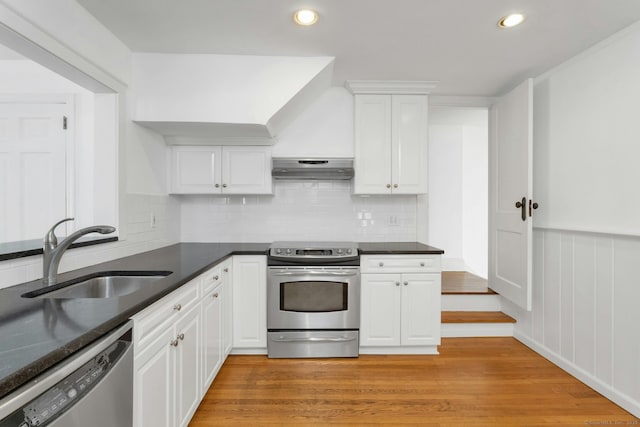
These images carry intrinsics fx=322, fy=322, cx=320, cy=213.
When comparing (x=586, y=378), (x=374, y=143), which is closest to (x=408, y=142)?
(x=374, y=143)

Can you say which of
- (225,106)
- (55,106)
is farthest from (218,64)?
(55,106)

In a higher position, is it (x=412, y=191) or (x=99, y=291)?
(x=412, y=191)

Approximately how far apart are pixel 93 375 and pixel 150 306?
0.38m

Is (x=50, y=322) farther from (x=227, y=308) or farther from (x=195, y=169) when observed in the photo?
(x=195, y=169)

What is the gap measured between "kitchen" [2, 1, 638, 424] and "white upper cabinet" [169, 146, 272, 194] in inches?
5.6

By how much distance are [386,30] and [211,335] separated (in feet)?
7.72

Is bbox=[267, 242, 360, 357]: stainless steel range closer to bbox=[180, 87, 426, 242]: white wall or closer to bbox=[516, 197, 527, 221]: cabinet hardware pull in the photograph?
bbox=[180, 87, 426, 242]: white wall

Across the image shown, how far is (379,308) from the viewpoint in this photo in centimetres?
276

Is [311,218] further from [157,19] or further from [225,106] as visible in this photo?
[157,19]

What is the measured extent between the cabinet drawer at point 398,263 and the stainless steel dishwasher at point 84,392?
6.34 feet

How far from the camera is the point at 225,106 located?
2.57 metres

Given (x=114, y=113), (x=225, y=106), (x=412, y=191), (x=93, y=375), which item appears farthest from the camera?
(x=412, y=191)

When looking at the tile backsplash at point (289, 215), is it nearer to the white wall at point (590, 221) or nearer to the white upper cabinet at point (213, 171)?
the white upper cabinet at point (213, 171)

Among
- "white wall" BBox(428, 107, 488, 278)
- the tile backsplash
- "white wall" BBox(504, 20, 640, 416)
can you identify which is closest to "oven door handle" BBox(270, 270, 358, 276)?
the tile backsplash
